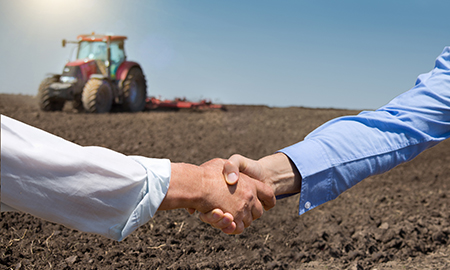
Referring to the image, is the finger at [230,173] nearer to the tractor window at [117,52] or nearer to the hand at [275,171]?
the hand at [275,171]

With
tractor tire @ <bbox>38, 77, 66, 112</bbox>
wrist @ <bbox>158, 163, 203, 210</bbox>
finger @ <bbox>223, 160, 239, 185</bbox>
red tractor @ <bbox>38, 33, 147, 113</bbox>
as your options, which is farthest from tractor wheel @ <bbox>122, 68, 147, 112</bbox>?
wrist @ <bbox>158, 163, 203, 210</bbox>

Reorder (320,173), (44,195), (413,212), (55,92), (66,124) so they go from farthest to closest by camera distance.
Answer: (55,92) → (66,124) → (413,212) → (320,173) → (44,195)

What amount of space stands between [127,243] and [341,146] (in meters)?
1.28

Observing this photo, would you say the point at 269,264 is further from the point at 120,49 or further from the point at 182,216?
the point at 120,49

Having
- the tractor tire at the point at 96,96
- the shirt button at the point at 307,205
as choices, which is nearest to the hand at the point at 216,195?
the shirt button at the point at 307,205

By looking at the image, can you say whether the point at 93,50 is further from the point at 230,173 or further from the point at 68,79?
the point at 230,173

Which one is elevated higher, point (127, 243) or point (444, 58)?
point (444, 58)

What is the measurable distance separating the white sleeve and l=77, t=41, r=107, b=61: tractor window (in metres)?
9.49

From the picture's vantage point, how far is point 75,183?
115 cm

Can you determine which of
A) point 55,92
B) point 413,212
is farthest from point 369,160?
point 55,92

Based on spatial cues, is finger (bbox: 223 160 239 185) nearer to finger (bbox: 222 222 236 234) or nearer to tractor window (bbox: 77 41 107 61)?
finger (bbox: 222 222 236 234)

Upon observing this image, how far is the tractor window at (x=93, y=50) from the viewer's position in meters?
9.94

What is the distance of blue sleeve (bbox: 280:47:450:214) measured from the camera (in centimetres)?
165

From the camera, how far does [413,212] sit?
9.98 ft
